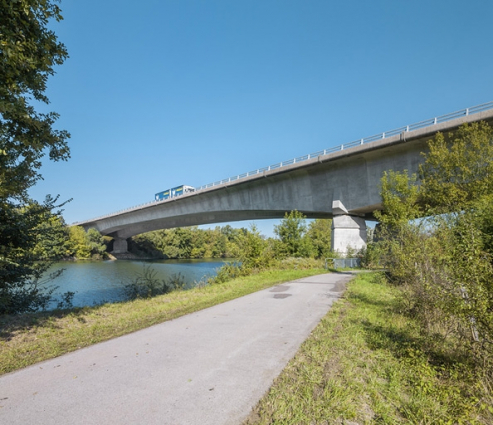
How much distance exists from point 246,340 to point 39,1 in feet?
22.8

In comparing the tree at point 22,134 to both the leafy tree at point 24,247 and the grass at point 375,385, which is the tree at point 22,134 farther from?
the grass at point 375,385

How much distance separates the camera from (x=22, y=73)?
5355 millimetres

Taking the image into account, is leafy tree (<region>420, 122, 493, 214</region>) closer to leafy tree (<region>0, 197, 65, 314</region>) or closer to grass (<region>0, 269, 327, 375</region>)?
grass (<region>0, 269, 327, 375</region>)

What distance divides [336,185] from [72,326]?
69.3 feet

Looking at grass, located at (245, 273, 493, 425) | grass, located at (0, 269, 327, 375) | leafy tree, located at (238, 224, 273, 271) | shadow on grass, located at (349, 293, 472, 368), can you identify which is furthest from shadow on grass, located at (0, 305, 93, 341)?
leafy tree, located at (238, 224, 273, 271)

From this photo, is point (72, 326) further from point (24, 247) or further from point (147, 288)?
point (147, 288)

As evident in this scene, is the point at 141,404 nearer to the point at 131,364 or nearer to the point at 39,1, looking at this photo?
the point at 131,364

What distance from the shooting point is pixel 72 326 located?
6.50 m

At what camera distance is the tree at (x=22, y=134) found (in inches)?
180

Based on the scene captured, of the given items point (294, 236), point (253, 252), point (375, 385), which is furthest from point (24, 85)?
point (294, 236)

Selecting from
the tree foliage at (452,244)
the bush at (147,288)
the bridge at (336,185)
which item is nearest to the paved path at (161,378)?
the tree foliage at (452,244)

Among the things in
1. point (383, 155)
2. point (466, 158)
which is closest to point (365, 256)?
point (383, 155)

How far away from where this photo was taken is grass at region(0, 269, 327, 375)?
470cm

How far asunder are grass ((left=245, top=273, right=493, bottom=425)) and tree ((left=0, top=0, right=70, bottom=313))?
5734mm
